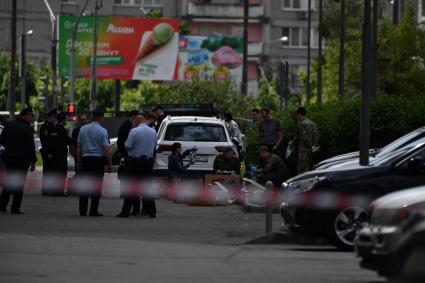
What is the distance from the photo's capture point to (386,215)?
14.7 metres

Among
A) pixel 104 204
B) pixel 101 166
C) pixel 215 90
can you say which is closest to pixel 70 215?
pixel 101 166

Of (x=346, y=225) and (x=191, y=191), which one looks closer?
(x=346, y=225)

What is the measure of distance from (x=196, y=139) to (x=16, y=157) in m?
6.81

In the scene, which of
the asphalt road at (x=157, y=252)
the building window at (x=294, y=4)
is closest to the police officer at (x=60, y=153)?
the asphalt road at (x=157, y=252)

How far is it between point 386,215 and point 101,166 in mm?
12131

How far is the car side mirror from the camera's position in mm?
18734

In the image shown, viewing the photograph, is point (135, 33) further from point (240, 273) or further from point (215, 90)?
point (240, 273)

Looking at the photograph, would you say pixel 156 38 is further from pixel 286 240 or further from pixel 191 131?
pixel 286 240

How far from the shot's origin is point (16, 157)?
85.8ft

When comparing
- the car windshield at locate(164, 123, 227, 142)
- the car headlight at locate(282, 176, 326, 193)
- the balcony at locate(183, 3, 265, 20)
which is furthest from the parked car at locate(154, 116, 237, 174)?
the balcony at locate(183, 3, 265, 20)

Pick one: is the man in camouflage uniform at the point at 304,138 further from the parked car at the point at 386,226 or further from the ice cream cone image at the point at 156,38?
the ice cream cone image at the point at 156,38

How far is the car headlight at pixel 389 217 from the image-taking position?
14437 mm

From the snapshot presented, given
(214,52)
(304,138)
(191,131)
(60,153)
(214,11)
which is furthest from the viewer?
(214,11)

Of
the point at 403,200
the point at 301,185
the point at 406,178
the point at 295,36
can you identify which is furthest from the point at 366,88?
the point at 295,36
